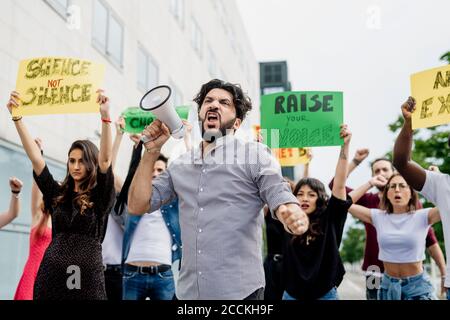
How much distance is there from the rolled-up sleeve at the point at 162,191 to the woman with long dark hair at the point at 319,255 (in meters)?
1.62

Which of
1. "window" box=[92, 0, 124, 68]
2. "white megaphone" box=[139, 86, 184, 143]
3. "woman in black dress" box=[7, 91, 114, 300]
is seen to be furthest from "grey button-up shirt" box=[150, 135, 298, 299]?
"window" box=[92, 0, 124, 68]

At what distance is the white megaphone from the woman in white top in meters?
2.73

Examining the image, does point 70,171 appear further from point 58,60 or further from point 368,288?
point 368,288

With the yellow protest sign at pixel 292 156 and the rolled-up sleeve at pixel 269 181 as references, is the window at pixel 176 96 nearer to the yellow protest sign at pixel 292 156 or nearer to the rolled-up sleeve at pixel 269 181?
the yellow protest sign at pixel 292 156

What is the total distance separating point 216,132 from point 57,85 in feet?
7.05

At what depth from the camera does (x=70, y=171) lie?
347 centimetres

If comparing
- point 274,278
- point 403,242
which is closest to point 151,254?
point 274,278

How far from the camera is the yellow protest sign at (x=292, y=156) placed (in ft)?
16.7

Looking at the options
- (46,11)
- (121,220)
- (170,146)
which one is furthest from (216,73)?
(121,220)

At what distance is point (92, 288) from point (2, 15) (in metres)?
4.12

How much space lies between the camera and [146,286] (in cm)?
443

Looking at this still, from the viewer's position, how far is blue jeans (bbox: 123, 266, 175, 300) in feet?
14.4

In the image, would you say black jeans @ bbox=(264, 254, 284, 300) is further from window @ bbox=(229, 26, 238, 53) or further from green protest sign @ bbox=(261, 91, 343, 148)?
window @ bbox=(229, 26, 238, 53)
